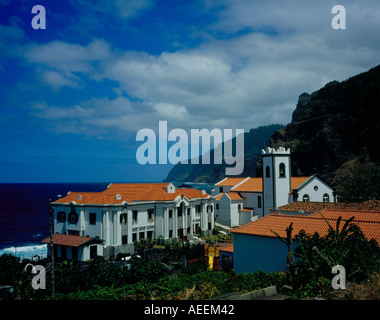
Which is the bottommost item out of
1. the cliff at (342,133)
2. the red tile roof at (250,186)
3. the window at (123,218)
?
the window at (123,218)

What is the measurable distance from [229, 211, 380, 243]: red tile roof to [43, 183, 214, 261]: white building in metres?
24.3

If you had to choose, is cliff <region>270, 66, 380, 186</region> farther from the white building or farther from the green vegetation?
the green vegetation

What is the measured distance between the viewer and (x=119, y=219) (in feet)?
150

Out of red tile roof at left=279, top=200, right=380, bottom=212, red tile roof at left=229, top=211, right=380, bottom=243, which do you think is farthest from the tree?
red tile roof at left=229, top=211, right=380, bottom=243

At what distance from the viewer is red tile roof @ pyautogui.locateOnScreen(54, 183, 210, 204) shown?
152 ft

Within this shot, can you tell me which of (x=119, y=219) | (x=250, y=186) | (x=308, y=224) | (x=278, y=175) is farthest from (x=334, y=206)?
(x=250, y=186)

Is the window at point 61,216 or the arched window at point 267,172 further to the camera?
the arched window at point 267,172

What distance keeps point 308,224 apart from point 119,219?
28721 millimetres

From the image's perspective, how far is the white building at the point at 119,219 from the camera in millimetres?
42844

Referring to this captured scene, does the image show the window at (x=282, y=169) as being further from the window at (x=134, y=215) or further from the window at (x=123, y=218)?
the window at (x=123, y=218)

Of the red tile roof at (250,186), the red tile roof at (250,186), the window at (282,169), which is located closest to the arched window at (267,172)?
the window at (282,169)

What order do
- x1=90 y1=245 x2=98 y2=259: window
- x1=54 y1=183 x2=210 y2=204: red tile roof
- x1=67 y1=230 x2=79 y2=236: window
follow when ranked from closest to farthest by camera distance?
1. x1=90 y1=245 x2=98 y2=259: window
2. x1=67 y1=230 x2=79 y2=236: window
3. x1=54 y1=183 x2=210 y2=204: red tile roof

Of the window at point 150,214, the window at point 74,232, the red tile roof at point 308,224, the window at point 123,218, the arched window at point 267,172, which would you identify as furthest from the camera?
the arched window at point 267,172
